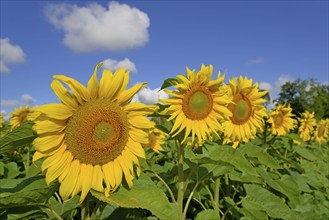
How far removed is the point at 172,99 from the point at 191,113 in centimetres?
23

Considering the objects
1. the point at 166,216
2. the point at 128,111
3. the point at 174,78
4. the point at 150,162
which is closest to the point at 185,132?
the point at 174,78

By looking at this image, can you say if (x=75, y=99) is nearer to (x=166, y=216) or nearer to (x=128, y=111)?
(x=128, y=111)

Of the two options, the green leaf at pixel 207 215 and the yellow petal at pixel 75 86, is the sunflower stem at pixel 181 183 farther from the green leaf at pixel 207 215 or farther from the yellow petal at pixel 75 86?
the yellow petal at pixel 75 86

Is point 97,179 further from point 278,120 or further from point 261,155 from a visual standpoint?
point 278,120

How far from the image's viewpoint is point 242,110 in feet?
12.8

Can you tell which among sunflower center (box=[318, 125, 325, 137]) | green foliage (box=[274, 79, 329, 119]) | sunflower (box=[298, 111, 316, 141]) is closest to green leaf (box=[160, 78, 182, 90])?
sunflower (box=[298, 111, 316, 141])

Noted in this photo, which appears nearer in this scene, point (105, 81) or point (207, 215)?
point (105, 81)

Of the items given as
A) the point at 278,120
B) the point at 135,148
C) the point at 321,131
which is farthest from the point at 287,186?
the point at 321,131

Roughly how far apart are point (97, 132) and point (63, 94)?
312mm

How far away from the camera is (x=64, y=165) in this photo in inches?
76.1

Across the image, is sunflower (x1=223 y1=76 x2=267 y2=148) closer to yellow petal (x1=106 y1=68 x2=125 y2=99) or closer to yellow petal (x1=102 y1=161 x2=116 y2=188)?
yellow petal (x1=102 y1=161 x2=116 y2=188)

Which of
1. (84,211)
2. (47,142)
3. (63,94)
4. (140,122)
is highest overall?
(63,94)

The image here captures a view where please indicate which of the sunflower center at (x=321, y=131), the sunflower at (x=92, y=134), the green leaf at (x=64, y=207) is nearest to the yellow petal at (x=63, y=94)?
the sunflower at (x=92, y=134)

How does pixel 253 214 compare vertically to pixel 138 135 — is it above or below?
below
